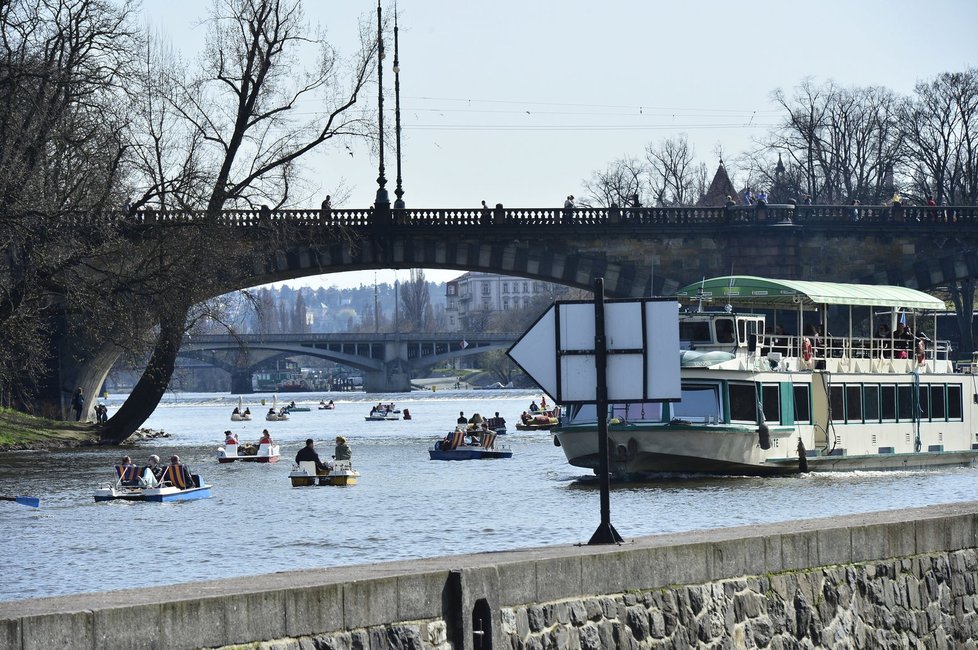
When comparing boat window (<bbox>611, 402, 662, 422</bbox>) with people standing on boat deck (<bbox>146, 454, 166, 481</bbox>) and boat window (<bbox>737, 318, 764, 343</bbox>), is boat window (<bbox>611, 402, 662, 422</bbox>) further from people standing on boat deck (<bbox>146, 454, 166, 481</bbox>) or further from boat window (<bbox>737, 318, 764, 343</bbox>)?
people standing on boat deck (<bbox>146, 454, 166, 481</bbox>)

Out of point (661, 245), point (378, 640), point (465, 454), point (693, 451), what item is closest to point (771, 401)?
point (693, 451)

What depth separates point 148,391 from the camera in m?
63.4

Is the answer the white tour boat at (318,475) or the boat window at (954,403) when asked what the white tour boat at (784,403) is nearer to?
the boat window at (954,403)

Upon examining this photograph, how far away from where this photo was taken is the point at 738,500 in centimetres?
3716

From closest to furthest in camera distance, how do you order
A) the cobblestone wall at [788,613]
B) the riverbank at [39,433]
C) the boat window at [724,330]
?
the cobblestone wall at [788,613]
the boat window at [724,330]
the riverbank at [39,433]

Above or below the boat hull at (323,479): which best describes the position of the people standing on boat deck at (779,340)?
above

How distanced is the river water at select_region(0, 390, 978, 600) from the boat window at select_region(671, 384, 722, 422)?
164 cm

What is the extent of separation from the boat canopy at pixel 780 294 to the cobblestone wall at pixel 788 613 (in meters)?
27.3

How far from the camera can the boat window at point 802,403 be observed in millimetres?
43000

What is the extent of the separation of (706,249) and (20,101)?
35.5 meters

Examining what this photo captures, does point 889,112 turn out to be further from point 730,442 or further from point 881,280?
point 730,442

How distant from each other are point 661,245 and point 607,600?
64518 mm

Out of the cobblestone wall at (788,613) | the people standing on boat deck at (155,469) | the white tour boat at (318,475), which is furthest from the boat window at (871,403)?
the cobblestone wall at (788,613)

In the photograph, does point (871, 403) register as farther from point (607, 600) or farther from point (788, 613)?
point (607, 600)
